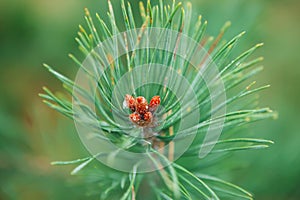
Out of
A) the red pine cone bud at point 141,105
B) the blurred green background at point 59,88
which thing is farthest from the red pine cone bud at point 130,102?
the blurred green background at point 59,88

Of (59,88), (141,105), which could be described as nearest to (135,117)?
(141,105)

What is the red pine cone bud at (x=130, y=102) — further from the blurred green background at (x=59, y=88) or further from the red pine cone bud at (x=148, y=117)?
the blurred green background at (x=59, y=88)

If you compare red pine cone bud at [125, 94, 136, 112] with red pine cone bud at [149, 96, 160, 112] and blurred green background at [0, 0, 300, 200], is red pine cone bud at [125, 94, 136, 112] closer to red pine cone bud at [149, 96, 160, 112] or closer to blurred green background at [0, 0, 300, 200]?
red pine cone bud at [149, 96, 160, 112]

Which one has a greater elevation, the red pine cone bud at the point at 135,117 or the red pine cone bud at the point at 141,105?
the red pine cone bud at the point at 141,105

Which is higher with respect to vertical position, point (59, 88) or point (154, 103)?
point (59, 88)

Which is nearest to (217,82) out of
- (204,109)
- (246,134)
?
(204,109)

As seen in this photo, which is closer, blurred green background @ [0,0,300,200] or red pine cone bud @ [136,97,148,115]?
red pine cone bud @ [136,97,148,115]

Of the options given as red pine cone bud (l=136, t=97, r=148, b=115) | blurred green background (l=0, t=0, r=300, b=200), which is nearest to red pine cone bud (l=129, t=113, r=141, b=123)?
red pine cone bud (l=136, t=97, r=148, b=115)

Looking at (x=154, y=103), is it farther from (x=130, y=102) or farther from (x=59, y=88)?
(x=59, y=88)
